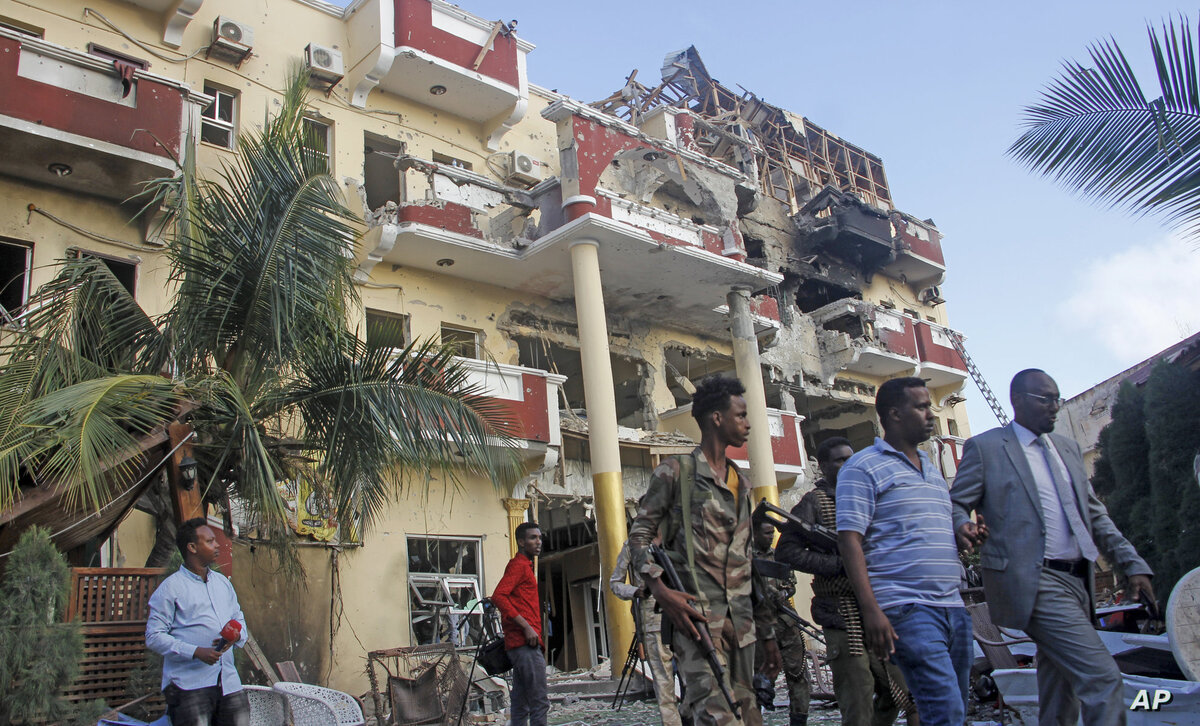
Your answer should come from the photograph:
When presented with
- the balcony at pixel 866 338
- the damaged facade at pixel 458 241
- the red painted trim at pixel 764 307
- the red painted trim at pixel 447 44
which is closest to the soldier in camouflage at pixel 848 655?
the damaged facade at pixel 458 241

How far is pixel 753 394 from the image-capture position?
17000 mm

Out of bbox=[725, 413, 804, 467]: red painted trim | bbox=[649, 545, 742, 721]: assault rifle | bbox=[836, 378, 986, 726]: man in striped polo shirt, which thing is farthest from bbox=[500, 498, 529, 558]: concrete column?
bbox=[836, 378, 986, 726]: man in striped polo shirt

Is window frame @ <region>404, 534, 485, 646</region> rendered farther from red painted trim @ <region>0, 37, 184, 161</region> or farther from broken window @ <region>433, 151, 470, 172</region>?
broken window @ <region>433, 151, 470, 172</region>

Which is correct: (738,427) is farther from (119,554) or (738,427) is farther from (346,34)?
(346,34)

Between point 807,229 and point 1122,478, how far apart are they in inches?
409

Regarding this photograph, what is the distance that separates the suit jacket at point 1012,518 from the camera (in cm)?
423

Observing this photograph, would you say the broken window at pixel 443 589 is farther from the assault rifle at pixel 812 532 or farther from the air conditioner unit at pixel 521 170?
the assault rifle at pixel 812 532

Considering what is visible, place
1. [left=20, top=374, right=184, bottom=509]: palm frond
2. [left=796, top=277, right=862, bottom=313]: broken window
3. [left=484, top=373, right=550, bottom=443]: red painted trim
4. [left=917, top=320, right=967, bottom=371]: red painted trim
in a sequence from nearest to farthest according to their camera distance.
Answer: [left=20, top=374, right=184, bottom=509]: palm frond, [left=484, top=373, right=550, bottom=443]: red painted trim, [left=917, top=320, right=967, bottom=371]: red painted trim, [left=796, top=277, right=862, bottom=313]: broken window

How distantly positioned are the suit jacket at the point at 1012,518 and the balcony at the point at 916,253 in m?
22.4

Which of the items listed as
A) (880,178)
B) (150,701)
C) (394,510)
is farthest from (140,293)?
(880,178)

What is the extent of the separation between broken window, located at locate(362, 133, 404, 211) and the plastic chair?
34.3 feet

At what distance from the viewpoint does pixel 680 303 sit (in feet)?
60.2

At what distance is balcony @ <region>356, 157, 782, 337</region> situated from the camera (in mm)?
14961

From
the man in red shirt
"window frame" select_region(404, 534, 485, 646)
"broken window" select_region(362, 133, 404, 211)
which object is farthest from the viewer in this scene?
"broken window" select_region(362, 133, 404, 211)
